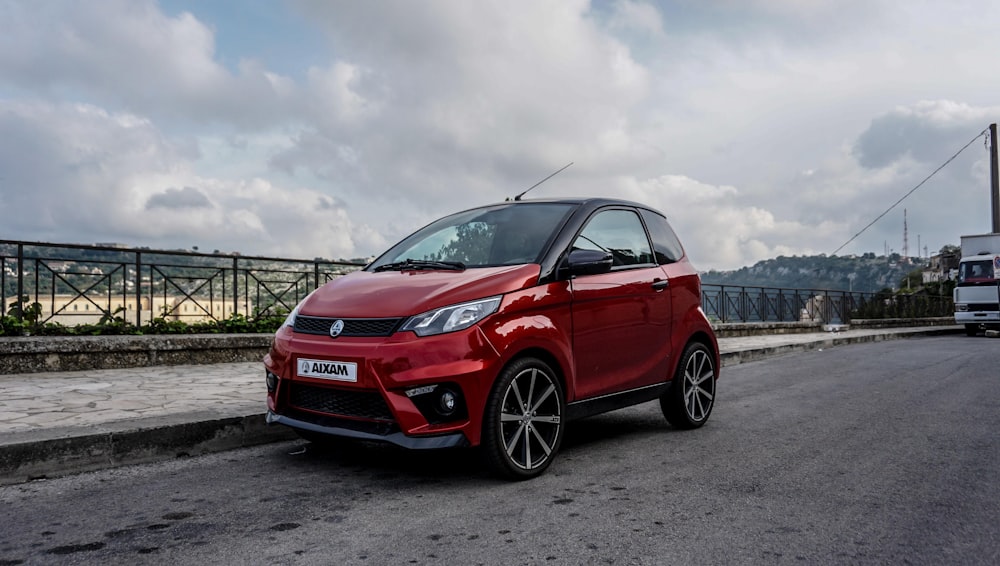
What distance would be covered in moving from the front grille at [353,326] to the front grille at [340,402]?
31 cm

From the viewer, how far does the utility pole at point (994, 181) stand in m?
29.8

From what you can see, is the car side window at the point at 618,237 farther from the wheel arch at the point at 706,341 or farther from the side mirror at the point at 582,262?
the wheel arch at the point at 706,341

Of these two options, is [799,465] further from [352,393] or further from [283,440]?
[283,440]

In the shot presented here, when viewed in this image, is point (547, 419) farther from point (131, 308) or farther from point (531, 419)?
point (131, 308)

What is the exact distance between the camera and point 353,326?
4.00 meters

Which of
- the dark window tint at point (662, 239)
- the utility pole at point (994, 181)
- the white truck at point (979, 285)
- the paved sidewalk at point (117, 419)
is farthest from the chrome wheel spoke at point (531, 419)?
the utility pole at point (994, 181)

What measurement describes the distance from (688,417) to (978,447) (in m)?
1.92

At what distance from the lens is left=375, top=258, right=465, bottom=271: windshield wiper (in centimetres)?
445

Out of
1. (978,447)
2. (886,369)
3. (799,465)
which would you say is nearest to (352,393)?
(799,465)

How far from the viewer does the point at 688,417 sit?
5.67 meters

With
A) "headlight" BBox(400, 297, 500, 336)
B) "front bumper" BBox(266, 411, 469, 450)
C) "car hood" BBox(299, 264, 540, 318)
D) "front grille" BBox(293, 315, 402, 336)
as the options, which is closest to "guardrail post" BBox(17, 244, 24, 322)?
"car hood" BBox(299, 264, 540, 318)

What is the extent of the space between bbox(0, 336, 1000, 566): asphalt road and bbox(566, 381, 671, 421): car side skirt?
304mm

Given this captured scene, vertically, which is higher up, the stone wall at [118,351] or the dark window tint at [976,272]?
the dark window tint at [976,272]

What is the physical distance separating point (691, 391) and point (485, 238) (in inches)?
83.7
